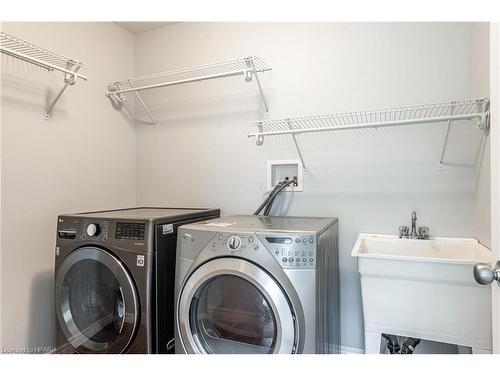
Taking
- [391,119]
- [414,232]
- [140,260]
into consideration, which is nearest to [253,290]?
[140,260]

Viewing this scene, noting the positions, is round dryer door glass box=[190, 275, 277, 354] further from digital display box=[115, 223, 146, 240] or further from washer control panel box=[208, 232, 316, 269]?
digital display box=[115, 223, 146, 240]

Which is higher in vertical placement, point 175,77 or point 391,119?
point 175,77

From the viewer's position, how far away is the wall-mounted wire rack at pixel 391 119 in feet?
4.45

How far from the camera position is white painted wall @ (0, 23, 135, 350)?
1601mm

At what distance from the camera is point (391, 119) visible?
172cm

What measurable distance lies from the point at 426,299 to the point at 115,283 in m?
1.50

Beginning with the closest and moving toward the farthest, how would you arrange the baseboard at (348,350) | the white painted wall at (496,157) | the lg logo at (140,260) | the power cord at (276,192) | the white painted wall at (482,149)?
the white painted wall at (496,157) → the white painted wall at (482,149) → the lg logo at (140,260) → the baseboard at (348,350) → the power cord at (276,192)

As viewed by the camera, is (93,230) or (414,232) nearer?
(93,230)

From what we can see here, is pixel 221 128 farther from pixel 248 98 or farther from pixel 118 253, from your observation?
pixel 118 253

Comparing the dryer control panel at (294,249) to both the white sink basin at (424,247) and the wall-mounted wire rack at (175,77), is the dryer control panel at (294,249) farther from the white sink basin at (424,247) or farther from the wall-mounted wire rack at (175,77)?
the wall-mounted wire rack at (175,77)

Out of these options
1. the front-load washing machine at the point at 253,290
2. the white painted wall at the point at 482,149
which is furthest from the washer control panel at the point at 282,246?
the white painted wall at the point at 482,149

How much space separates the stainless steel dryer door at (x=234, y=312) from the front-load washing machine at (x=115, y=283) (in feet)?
0.66

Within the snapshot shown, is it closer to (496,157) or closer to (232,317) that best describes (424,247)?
(496,157)

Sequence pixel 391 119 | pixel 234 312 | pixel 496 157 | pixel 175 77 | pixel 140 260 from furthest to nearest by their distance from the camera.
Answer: pixel 175 77 < pixel 391 119 < pixel 140 260 < pixel 234 312 < pixel 496 157
